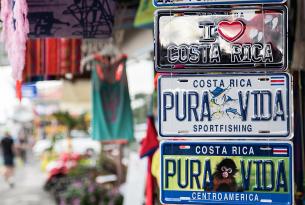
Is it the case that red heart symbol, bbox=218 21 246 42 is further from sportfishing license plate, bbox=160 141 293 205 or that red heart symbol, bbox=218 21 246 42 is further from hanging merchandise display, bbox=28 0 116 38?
hanging merchandise display, bbox=28 0 116 38

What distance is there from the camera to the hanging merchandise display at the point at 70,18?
391 cm

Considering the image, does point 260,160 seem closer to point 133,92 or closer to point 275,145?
point 275,145

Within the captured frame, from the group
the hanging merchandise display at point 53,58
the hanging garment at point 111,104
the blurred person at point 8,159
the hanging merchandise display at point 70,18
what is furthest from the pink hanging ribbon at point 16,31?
the blurred person at point 8,159

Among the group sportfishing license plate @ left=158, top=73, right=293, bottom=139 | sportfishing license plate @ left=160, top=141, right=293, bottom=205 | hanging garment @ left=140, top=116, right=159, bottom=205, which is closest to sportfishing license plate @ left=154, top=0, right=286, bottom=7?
sportfishing license plate @ left=158, top=73, right=293, bottom=139

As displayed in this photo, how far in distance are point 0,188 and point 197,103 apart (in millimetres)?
13727

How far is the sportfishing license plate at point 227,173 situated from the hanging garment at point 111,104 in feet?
19.8

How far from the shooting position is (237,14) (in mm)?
2861

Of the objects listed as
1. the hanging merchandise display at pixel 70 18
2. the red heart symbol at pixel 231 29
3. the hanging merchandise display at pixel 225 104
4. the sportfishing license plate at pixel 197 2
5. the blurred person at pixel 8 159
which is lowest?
the blurred person at pixel 8 159

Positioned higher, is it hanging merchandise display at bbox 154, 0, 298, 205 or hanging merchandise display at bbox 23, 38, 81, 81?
hanging merchandise display at bbox 23, 38, 81, 81

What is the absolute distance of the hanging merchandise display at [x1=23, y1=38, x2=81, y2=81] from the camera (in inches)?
328

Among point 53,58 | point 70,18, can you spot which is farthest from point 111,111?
point 70,18

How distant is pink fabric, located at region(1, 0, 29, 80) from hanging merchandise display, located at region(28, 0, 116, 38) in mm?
471

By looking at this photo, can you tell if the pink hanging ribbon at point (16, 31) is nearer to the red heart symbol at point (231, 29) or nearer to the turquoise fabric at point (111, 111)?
the red heart symbol at point (231, 29)

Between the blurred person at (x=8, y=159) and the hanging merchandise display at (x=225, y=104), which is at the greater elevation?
the hanging merchandise display at (x=225, y=104)
